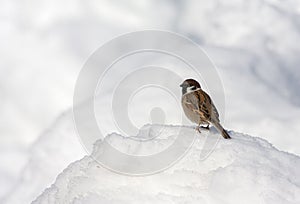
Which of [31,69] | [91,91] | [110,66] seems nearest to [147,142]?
[91,91]

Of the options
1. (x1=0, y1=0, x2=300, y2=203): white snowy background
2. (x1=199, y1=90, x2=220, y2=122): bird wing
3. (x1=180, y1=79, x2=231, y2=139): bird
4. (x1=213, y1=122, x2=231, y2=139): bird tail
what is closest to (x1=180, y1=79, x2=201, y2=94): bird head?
(x1=180, y1=79, x2=231, y2=139): bird

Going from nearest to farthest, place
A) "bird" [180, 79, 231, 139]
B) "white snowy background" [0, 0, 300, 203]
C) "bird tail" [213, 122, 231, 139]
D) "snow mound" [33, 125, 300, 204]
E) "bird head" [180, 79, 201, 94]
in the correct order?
1. "snow mound" [33, 125, 300, 204]
2. "bird tail" [213, 122, 231, 139]
3. "bird" [180, 79, 231, 139]
4. "bird head" [180, 79, 201, 94]
5. "white snowy background" [0, 0, 300, 203]

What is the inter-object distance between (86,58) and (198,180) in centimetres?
506

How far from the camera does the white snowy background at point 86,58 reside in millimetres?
5422

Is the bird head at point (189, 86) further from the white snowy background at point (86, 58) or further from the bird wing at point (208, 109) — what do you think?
the white snowy background at point (86, 58)

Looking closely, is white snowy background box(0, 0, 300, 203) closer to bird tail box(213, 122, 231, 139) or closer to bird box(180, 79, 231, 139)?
bird box(180, 79, 231, 139)

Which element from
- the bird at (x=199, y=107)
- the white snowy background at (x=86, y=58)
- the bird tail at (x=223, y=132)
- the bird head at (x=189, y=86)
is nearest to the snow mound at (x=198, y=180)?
the bird tail at (x=223, y=132)

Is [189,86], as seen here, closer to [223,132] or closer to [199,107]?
[199,107]

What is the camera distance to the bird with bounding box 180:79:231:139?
11.4ft

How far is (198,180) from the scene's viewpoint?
2.50 meters

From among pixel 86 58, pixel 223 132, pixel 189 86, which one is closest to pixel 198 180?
pixel 223 132

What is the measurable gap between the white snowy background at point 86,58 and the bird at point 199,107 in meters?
1.73

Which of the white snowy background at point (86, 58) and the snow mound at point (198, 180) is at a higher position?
the white snowy background at point (86, 58)

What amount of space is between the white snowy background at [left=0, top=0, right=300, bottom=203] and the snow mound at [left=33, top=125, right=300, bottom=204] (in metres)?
2.30
